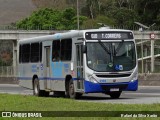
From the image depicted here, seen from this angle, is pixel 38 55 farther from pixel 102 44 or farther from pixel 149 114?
pixel 149 114

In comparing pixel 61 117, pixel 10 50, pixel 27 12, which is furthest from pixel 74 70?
pixel 27 12

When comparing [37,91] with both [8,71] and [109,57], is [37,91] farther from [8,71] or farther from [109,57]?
[8,71]

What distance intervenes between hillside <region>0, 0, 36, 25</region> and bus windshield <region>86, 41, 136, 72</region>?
122m

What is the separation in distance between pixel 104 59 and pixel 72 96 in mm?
2672

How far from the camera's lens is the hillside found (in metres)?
149

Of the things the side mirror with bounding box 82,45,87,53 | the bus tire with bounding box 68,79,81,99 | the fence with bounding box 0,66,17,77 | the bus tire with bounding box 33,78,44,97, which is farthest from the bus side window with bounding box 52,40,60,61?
the fence with bounding box 0,66,17,77

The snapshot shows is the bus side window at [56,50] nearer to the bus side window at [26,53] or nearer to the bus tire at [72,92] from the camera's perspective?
the bus tire at [72,92]

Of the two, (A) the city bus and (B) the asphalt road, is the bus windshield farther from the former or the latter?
(B) the asphalt road

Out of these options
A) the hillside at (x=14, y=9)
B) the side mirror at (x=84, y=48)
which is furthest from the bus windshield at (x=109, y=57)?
the hillside at (x=14, y=9)

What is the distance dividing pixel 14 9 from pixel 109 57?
132268mm

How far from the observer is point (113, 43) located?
25.7 metres

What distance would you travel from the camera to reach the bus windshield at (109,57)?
2527 cm

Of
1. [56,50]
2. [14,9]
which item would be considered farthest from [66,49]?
[14,9]

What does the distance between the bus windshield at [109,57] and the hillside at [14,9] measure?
122m
